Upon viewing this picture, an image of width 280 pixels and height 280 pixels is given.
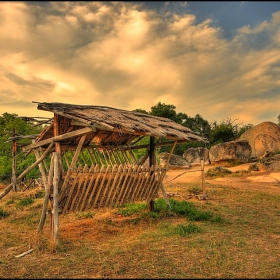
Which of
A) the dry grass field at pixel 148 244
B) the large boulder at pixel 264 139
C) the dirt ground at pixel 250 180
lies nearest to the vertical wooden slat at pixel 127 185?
the dry grass field at pixel 148 244

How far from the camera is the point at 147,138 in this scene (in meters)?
27.2

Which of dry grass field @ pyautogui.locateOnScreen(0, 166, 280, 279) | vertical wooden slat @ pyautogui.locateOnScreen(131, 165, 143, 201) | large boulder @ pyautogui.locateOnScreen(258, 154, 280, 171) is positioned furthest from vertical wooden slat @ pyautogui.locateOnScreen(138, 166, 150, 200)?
large boulder @ pyautogui.locateOnScreen(258, 154, 280, 171)

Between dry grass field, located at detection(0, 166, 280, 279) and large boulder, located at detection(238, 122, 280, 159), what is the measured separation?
57.3 ft

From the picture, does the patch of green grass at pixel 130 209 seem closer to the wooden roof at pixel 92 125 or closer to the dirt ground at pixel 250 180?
the wooden roof at pixel 92 125

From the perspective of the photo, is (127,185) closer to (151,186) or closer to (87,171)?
(151,186)

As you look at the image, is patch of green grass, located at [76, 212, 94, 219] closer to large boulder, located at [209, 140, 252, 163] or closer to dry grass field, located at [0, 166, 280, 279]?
dry grass field, located at [0, 166, 280, 279]

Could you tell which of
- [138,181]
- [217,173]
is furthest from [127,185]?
[217,173]

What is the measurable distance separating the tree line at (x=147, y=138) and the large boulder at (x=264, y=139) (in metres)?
4.32

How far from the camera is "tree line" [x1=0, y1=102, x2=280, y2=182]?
17.6 metres

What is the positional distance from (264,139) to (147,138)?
35.5 ft

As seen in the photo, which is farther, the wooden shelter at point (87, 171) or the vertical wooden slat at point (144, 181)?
the vertical wooden slat at point (144, 181)

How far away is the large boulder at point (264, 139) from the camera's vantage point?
89.3 feet

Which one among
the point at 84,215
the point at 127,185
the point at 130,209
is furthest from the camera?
the point at 130,209

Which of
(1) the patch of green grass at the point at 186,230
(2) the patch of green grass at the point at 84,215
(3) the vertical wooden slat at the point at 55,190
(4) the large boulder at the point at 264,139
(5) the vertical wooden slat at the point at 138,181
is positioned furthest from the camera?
(4) the large boulder at the point at 264,139
